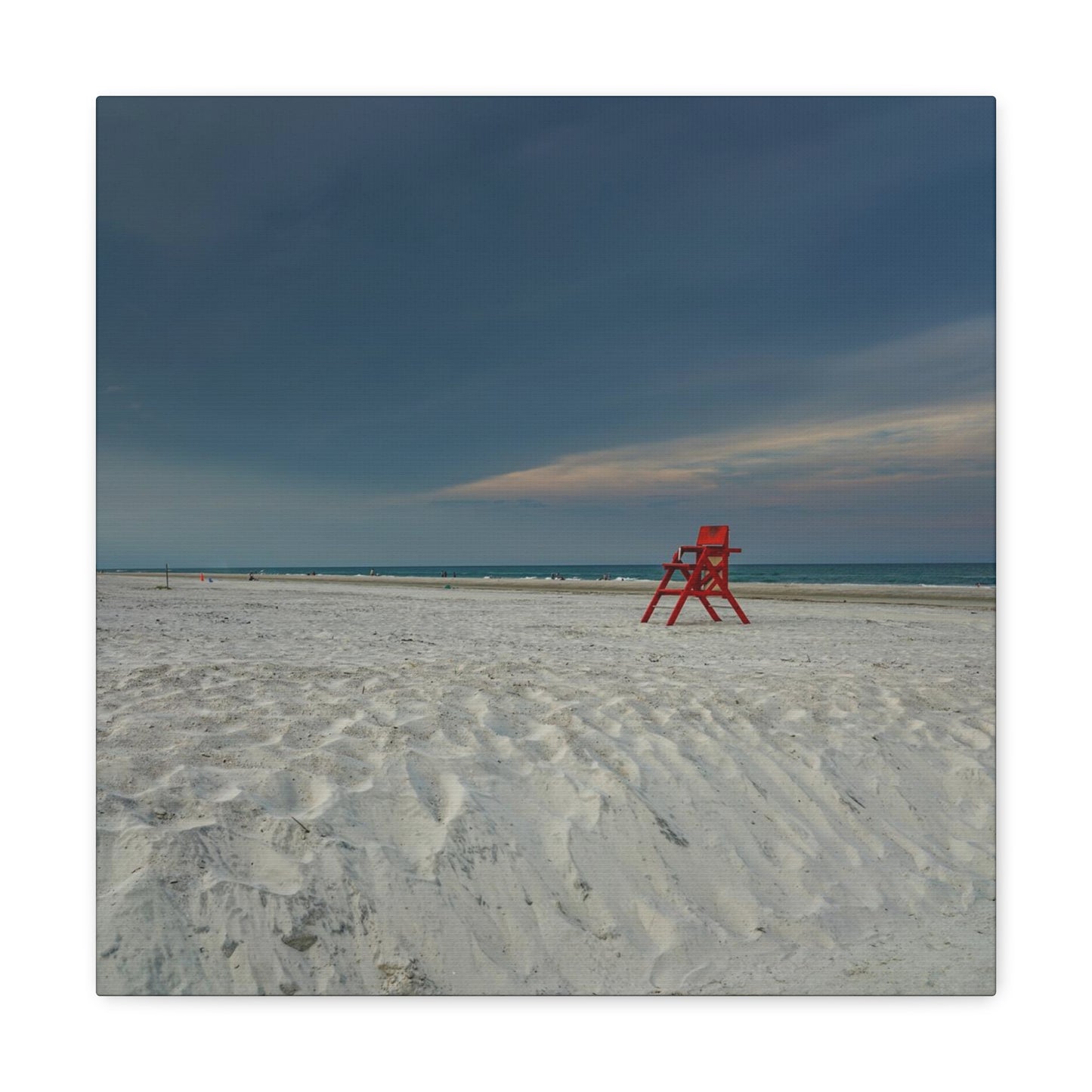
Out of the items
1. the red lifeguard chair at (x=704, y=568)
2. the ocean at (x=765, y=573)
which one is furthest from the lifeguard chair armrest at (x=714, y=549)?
the ocean at (x=765, y=573)

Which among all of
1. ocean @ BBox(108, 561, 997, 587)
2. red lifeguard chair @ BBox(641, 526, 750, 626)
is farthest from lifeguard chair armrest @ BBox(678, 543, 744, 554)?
ocean @ BBox(108, 561, 997, 587)

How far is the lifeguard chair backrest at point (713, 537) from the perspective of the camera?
8711 millimetres

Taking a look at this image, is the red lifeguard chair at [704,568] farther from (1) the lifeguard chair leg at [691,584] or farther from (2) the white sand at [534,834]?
(2) the white sand at [534,834]

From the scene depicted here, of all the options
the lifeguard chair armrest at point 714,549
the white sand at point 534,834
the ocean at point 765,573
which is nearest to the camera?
the white sand at point 534,834

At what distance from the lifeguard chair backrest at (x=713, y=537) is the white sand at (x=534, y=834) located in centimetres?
404

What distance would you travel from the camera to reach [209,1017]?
2.86 metres

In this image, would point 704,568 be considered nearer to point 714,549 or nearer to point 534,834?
point 714,549

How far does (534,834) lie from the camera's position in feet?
10.1

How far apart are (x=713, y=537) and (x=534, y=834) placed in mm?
6357

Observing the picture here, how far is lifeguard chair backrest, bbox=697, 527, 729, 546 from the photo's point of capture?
871 centimetres

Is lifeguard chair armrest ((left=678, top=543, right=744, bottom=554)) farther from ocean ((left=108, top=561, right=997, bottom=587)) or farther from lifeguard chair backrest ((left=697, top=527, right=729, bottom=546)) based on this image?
ocean ((left=108, top=561, right=997, bottom=587))

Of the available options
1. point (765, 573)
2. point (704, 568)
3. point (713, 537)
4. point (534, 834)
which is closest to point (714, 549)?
point (713, 537)

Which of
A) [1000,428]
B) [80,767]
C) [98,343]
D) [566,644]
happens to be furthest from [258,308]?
[1000,428]

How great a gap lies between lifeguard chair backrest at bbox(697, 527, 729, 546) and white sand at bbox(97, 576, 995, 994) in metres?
4.04
